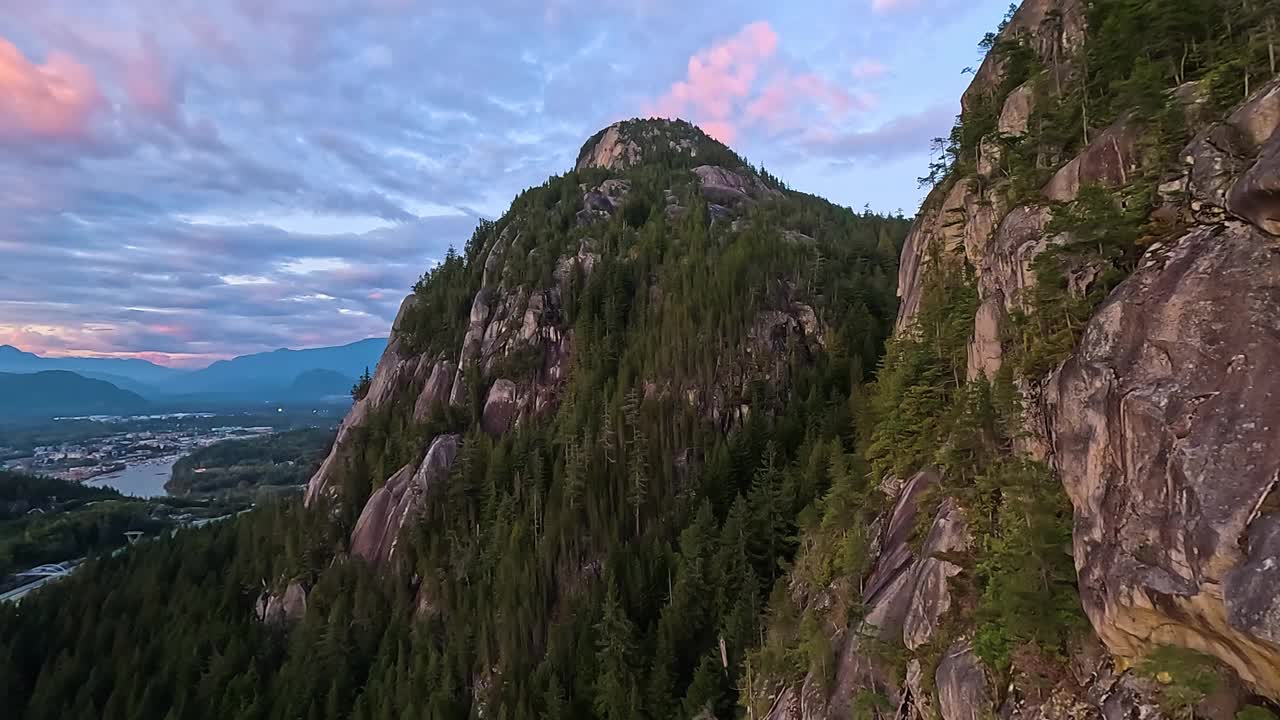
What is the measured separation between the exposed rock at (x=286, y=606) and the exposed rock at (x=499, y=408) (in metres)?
34.0

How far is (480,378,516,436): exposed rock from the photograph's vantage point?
3684 inches

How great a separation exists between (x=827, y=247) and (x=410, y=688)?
94103 millimetres

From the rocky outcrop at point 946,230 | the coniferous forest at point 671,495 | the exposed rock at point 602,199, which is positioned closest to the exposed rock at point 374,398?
the coniferous forest at point 671,495

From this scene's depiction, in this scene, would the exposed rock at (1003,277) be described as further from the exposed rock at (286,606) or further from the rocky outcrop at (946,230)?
the exposed rock at (286,606)

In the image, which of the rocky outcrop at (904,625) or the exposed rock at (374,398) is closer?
the rocky outcrop at (904,625)

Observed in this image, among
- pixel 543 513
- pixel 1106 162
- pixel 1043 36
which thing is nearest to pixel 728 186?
pixel 543 513

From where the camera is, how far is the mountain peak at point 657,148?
17775 centimetres

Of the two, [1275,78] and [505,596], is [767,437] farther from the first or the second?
[1275,78]

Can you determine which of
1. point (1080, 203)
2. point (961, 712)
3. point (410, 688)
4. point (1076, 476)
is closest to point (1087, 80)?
point (1080, 203)

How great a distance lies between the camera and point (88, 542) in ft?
487

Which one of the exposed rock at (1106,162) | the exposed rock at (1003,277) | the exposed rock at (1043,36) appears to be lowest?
the exposed rock at (1003,277)

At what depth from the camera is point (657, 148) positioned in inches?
7151

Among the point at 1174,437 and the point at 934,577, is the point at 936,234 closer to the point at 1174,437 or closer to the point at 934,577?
the point at 934,577

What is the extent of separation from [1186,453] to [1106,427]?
7.69ft
